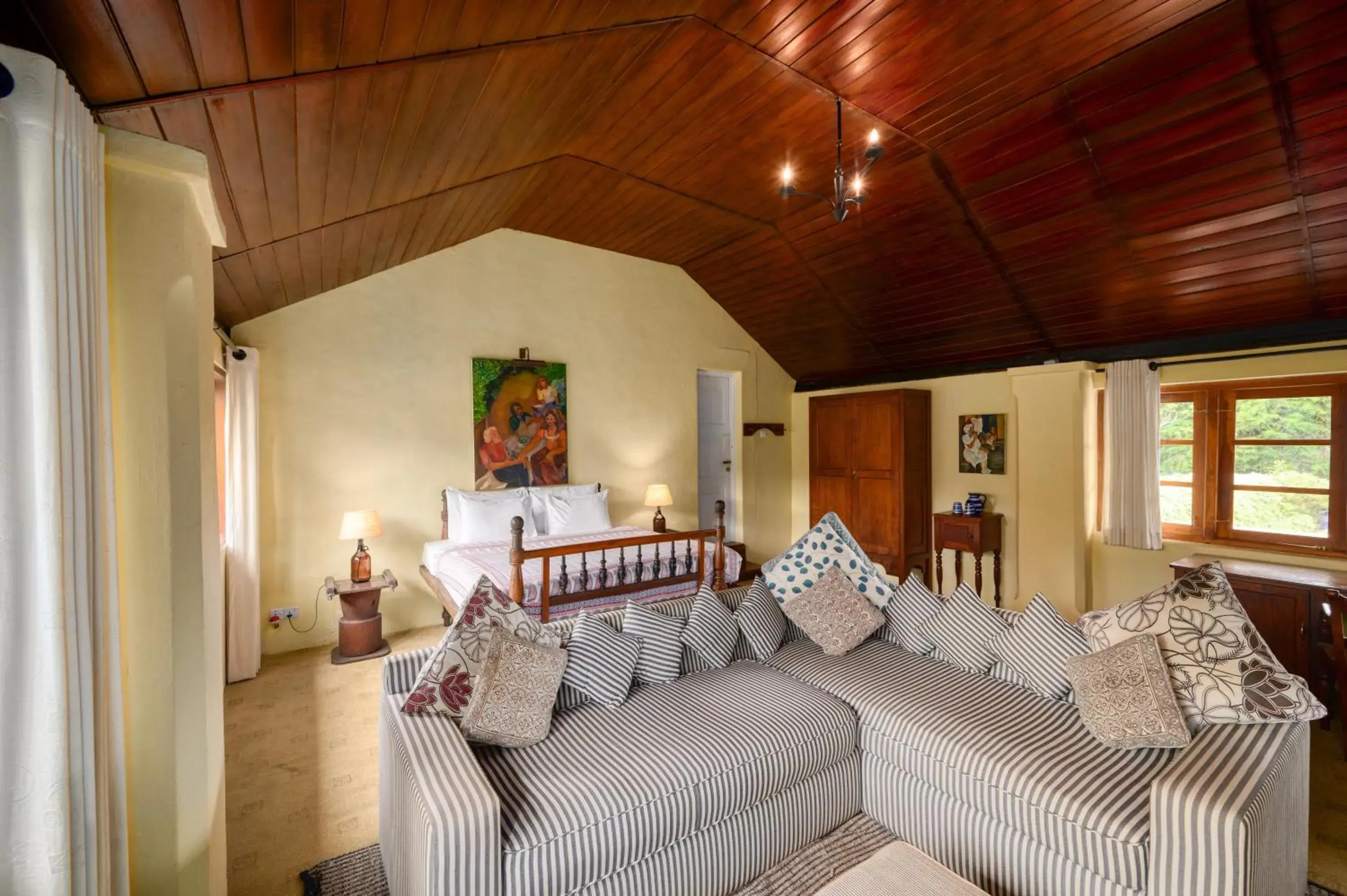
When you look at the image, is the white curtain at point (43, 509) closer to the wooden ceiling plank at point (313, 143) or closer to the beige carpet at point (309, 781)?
the wooden ceiling plank at point (313, 143)

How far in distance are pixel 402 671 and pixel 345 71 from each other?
1.97 meters

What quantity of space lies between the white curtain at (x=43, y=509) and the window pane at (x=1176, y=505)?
18.2 ft

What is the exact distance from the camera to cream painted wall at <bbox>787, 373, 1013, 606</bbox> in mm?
5047

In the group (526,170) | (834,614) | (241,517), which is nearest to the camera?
(834,614)

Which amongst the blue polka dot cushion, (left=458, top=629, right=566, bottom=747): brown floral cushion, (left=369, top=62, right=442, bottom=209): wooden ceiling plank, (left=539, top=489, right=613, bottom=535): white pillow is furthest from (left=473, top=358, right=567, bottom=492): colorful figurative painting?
(left=458, top=629, right=566, bottom=747): brown floral cushion

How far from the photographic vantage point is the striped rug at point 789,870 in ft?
6.43

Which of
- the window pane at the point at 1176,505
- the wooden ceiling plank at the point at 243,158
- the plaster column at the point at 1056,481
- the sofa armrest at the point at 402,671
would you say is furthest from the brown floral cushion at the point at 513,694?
the window pane at the point at 1176,505

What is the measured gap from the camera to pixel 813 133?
3332 millimetres

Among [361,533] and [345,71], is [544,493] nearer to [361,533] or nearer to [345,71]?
[361,533]

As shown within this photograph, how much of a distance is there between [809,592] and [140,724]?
2.45 m

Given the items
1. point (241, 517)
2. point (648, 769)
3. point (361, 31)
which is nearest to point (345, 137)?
point (361, 31)

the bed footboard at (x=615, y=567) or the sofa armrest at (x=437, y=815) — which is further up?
the bed footboard at (x=615, y=567)

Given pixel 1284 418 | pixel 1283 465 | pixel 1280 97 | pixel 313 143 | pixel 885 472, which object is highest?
pixel 1280 97

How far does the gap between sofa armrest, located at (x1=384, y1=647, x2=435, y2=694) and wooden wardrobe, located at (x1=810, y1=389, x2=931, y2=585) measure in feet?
13.9
